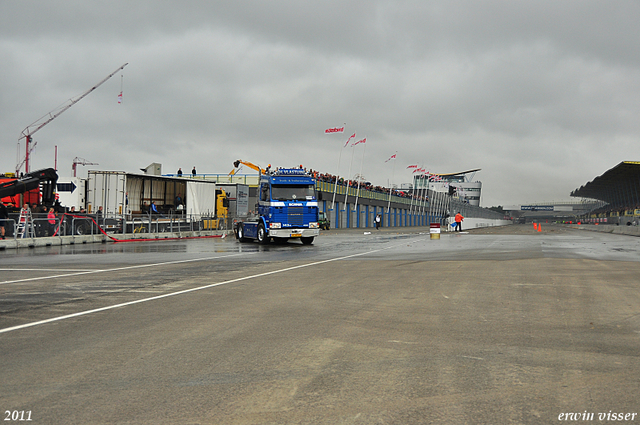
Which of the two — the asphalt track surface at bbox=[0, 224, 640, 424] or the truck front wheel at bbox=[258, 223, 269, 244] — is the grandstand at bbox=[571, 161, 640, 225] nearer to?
the truck front wheel at bbox=[258, 223, 269, 244]

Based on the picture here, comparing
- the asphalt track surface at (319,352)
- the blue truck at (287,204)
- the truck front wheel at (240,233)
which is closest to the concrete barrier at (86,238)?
the truck front wheel at (240,233)

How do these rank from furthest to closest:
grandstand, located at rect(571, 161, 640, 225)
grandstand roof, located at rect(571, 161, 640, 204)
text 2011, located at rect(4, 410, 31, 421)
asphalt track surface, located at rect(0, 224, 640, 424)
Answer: grandstand roof, located at rect(571, 161, 640, 204) < grandstand, located at rect(571, 161, 640, 225) < asphalt track surface, located at rect(0, 224, 640, 424) < text 2011, located at rect(4, 410, 31, 421)

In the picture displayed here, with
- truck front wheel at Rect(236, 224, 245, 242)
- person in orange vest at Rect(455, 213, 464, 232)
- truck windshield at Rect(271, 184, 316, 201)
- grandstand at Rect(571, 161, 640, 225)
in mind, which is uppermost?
grandstand at Rect(571, 161, 640, 225)

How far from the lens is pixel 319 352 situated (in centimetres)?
577

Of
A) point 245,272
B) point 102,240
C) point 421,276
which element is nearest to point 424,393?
point 421,276

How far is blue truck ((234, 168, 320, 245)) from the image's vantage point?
89.3 feet

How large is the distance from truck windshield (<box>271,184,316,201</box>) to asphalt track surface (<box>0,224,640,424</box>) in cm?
1553

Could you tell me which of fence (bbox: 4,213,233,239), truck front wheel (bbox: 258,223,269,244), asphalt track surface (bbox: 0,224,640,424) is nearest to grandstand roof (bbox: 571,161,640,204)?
fence (bbox: 4,213,233,239)

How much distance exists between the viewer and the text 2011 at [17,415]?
390 centimetres

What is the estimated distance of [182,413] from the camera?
4.03 metres

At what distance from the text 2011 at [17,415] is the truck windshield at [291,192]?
2320 centimetres

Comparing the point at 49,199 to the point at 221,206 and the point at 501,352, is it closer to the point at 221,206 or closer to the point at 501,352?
the point at 221,206

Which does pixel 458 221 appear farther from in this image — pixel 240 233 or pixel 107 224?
pixel 107 224

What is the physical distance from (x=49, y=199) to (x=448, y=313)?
27.8m
